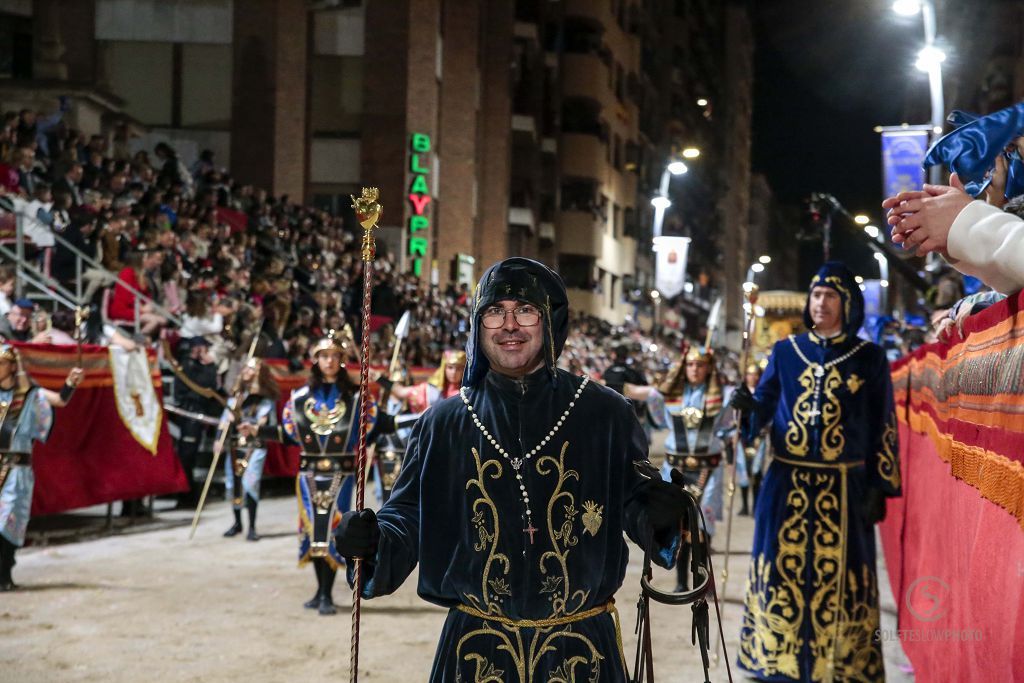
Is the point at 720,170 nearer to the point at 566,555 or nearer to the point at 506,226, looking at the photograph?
the point at 506,226

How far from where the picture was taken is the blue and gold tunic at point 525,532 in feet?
11.9

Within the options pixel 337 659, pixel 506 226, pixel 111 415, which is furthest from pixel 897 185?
pixel 506 226

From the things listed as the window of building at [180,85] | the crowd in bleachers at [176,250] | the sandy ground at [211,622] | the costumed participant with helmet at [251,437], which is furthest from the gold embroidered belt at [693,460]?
the window of building at [180,85]

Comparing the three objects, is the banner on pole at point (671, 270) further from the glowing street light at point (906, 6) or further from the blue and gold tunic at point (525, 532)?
the blue and gold tunic at point (525, 532)

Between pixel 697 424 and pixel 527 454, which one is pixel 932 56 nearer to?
pixel 697 424

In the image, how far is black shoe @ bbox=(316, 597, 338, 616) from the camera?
30.7ft

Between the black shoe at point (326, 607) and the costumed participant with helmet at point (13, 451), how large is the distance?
266 centimetres

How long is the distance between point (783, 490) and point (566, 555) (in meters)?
3.86

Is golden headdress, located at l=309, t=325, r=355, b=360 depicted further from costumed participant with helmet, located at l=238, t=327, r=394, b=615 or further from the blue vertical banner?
the blue vertical banner

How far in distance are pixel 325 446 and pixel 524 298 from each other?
6364mm

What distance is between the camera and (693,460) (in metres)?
11.2

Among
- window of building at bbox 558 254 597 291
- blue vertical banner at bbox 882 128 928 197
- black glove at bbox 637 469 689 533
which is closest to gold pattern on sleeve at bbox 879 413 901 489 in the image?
black glove at bbox 637 469 689 533

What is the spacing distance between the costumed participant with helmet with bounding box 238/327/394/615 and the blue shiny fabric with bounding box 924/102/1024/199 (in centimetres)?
623

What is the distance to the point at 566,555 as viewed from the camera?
3656mm
